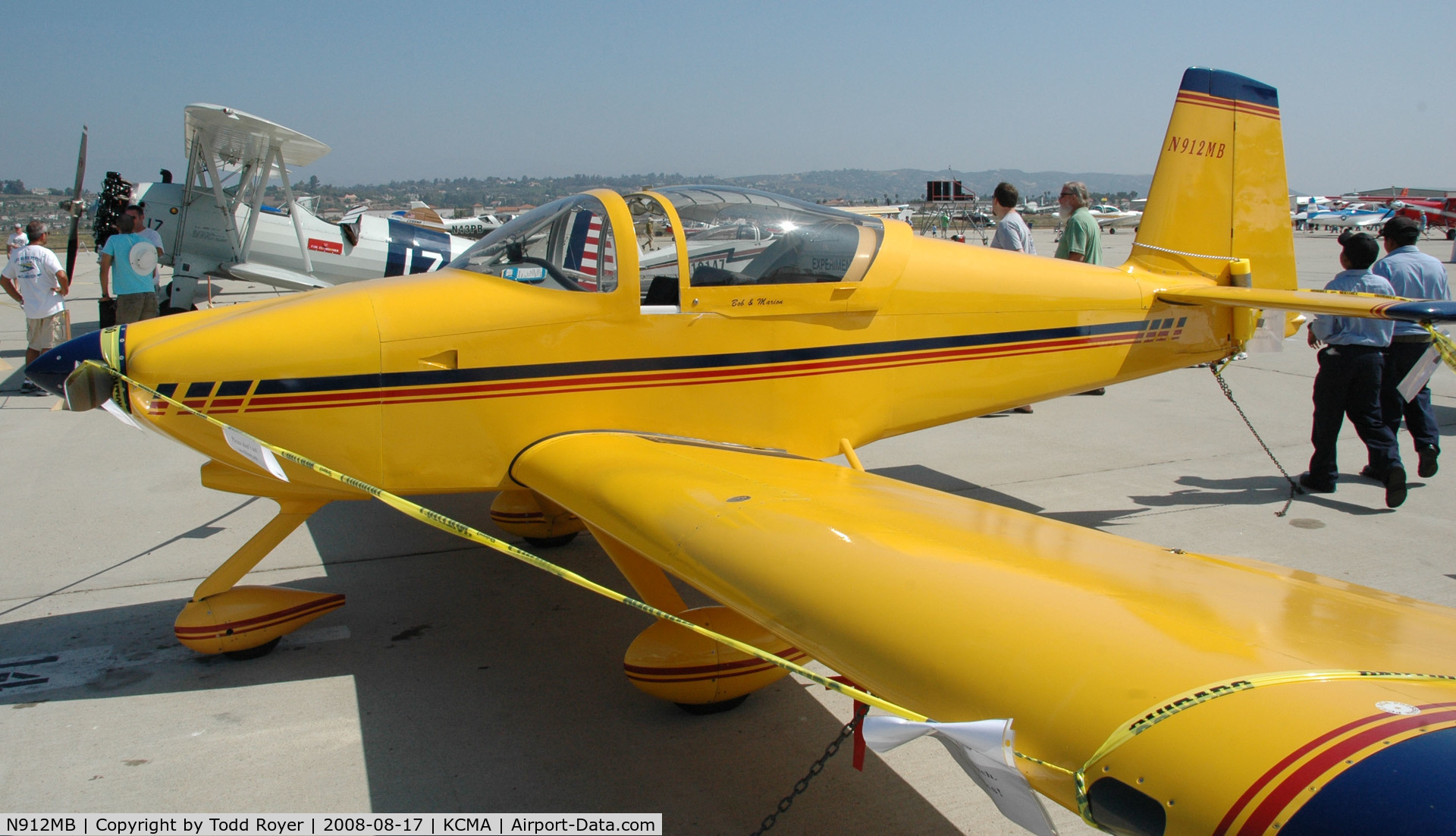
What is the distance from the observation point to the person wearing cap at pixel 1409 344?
5.85 meters

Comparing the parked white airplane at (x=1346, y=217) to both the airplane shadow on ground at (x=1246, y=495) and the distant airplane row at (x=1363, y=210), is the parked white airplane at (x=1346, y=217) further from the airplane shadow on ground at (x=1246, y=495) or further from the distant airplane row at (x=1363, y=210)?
the airplane shadow on ground at (x=1246, y=495)

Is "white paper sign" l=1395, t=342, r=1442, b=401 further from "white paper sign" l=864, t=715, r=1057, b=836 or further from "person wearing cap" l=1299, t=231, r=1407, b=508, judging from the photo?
"white paper sign" l=864, t=715, r=1057, b=836

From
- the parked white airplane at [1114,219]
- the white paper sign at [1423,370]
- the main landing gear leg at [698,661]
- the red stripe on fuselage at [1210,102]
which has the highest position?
the parked white airplane at [1114,219]

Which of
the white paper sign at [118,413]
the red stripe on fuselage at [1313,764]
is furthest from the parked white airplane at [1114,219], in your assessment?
the red stripe on fuselage at [1313,764]

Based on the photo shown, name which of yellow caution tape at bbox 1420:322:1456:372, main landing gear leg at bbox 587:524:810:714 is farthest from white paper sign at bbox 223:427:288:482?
yellow caution tape at bbox 1420:322:1456:372

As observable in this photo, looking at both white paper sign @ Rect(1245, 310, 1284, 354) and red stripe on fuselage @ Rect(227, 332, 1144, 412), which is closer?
red stripe on fuselage @ Rect(227, 332, 1144, 412)

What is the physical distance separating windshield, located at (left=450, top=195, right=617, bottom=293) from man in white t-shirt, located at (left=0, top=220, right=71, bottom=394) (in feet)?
23.6

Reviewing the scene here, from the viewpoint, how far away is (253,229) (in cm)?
1290

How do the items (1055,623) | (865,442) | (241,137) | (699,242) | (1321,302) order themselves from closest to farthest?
1. (1055,623)
2. (699,242)
3. (1321,302)
4. (865,442)
5. (241,137)

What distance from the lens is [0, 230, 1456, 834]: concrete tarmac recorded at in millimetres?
2908

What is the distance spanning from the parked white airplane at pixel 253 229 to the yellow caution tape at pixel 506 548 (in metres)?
9.69

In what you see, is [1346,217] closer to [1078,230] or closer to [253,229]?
[1078,230]

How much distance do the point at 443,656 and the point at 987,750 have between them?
2782 millimetres

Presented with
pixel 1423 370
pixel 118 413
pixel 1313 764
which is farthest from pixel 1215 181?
pixel 118 413
